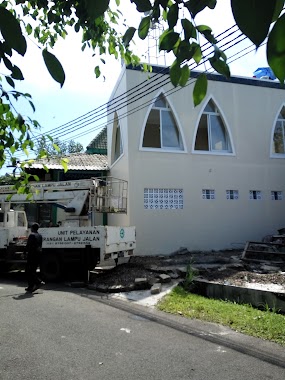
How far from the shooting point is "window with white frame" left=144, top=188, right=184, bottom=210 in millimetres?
15648

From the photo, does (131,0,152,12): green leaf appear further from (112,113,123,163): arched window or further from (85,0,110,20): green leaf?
(112,113,123,163): arched window

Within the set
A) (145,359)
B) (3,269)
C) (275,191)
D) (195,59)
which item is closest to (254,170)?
(275,191)

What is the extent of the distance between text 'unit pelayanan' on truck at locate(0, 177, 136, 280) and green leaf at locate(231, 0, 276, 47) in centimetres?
991

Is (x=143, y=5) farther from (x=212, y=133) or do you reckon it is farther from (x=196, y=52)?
(x=212, y=133)

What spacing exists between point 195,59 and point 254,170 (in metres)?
16.6

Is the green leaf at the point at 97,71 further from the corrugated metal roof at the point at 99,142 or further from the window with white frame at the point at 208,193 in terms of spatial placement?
the corrugated metal roof at the point at 99,142

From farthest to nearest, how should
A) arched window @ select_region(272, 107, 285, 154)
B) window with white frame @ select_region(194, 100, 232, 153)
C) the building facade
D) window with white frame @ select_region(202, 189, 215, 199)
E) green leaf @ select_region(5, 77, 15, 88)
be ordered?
arched window @ select_region(272, 107, 285, 154), window with white frame @ select_region(194, 100, 232, 153), window with white frame @ select_region(202, 189, 215, 199), the building facade, green leaf @ select_region(5, 77, 15, 88)

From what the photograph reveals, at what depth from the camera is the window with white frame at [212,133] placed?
1708 cm

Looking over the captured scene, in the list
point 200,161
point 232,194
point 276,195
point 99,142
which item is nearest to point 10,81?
point 200,161

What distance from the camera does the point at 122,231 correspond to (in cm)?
1173

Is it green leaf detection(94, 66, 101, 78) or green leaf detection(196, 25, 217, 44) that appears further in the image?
green leaf detection(94, 66, 101, 78)

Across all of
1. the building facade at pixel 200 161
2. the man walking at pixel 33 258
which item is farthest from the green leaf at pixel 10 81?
the building facade at pixel 200 161

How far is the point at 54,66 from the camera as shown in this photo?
1.23 metres

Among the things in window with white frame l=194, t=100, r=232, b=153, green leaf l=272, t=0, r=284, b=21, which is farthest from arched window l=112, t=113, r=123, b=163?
green leaf l=272, t=0, r=284, b=21
